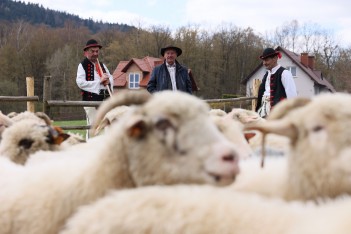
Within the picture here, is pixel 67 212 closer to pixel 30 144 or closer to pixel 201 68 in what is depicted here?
pixel 30 144

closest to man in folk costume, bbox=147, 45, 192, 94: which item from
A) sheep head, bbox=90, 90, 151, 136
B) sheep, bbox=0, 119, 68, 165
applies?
sheep, bbox=0, 119, 68, 165

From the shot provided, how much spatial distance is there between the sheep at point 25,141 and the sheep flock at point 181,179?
105 cm

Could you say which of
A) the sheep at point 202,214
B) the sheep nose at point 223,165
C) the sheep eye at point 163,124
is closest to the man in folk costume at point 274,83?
the sheep eye at point 163,124

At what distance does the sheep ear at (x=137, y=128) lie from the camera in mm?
2896

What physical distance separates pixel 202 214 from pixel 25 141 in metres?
2.78

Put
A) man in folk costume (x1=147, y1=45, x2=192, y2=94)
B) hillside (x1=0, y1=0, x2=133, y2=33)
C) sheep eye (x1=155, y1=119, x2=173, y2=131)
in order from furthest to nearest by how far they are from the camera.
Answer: hillside (x1=0, y1=0, x2=133, y2=33), man in folk costume (x1=147, y1=45, x2=192, y2=94), sheep eye (x1=155, y1=119, x2=173, y2=131)

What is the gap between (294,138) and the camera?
2.96 m

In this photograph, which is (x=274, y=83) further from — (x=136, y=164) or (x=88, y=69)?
(x=136, y=164)

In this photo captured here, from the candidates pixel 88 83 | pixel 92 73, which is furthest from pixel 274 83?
pixel 88 83

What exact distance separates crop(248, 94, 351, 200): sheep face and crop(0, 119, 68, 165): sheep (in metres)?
2.36

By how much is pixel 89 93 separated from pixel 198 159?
8.31 metres

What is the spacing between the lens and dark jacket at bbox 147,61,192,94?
8.79 m

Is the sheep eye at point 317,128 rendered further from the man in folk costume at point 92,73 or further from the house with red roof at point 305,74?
the house with red roof at point 305,74

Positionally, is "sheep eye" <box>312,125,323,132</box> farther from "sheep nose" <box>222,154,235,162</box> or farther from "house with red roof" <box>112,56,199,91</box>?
"house with red roof" <box>112,56,199,91</box>
